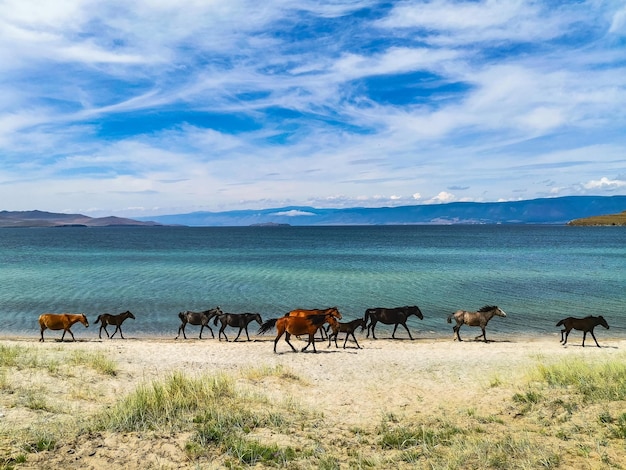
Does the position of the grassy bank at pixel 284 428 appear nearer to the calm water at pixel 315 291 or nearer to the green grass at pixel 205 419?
the green grass at pixel 205 419

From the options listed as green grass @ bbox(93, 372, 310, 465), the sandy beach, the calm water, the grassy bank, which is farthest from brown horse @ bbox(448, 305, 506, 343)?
green grass @ bbox(93, 372, 310, 465)

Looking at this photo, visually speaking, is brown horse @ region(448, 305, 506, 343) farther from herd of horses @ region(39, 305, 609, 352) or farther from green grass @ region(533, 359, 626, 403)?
green grass @ region(533, 359, 626, 403)

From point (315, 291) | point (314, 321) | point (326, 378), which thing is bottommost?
point (315, 291)

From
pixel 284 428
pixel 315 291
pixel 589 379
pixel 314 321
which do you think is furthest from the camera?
pixel 315 291

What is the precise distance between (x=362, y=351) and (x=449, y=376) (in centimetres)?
474

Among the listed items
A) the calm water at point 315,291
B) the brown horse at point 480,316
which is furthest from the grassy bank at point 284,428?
the calm water at point 315,291

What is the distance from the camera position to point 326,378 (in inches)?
529

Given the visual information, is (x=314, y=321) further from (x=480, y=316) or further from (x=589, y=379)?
(x=589, y=379)

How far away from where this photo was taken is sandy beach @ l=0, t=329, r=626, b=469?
299 inches

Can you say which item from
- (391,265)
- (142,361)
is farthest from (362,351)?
(391,265)

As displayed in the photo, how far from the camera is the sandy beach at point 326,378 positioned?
7.60 metres

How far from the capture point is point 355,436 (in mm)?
8336

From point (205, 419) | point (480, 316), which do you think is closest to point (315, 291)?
point (480, 316)

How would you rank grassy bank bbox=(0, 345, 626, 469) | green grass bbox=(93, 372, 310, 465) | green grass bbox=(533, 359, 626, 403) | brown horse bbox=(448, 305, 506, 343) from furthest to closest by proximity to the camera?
brown horse bbox=(448, 305, 506, 343)
green grass bbox=(533, 359, 626, 403)
green grass bbox=(93, 372, 310, 465)
grassy bank bbox=(0, 345, 626, 469)
